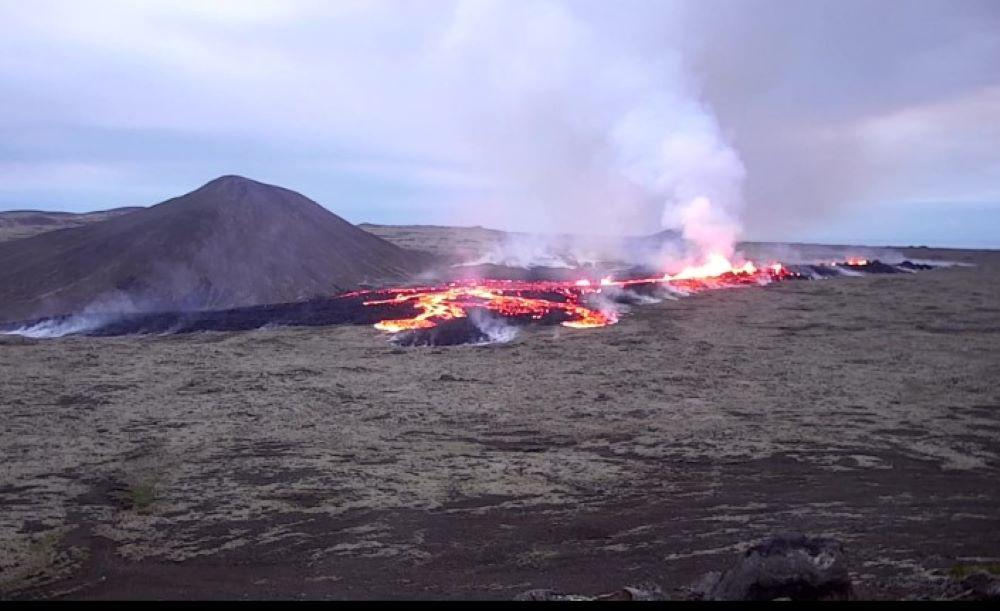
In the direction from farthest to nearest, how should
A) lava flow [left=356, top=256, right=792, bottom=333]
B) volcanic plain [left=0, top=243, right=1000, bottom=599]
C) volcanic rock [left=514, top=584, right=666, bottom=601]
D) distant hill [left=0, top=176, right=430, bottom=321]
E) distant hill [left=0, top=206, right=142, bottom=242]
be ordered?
distant hill [left=0, top=206, right=142, bottom=242]
distant hill [left=0, top=176, right=430, bottom=321]
lava flow [left=356, top=256, right=792, bottom=333]
volcanic plain [left=0, top=243, right=1000, bottom=599]
volcanic rock [left=514, top=584, right=666, bottom=601]

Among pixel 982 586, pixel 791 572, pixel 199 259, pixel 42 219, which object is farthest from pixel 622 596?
pixel 42 219

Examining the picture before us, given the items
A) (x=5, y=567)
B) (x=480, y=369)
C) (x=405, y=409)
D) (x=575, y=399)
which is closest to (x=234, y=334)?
(x=480, y=369)

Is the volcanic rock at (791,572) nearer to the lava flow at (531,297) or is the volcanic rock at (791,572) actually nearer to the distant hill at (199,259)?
the lava flow at (531,297)

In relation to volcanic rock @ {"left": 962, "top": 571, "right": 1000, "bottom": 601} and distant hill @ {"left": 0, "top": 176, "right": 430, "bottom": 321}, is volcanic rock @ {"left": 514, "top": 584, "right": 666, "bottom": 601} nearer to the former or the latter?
volcanic rock @ {"left": 962, "top": 571, "right": 1000, "bottom": 601}

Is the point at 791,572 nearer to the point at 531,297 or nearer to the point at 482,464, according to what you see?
A: the point at 482,464

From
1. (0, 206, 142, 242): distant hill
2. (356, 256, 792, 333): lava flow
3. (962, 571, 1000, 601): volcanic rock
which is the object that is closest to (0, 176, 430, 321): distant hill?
(356, 256, 792, 333): lava flow

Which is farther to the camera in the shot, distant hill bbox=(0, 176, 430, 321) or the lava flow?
distant hill bbox=(0, 176, 430, 321)
